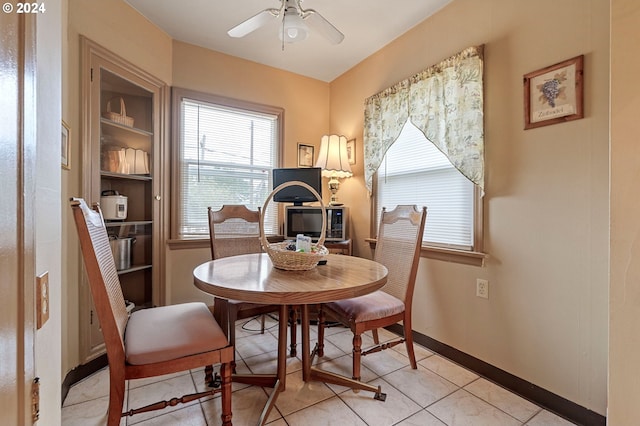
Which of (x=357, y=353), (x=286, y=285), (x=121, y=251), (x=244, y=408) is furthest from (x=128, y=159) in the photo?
(x=357, y=353)

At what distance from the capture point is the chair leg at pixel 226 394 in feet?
4.22

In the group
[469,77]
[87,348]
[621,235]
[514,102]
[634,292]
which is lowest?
[87,348]

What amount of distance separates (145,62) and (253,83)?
1.01 meters

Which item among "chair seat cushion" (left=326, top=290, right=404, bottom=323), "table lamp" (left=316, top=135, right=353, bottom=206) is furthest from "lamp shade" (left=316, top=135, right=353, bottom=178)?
"chair seat cushion" (left=326, top=290, right=404, bottom=323)

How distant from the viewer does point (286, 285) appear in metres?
1.26

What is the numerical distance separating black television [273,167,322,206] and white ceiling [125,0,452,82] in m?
1.16

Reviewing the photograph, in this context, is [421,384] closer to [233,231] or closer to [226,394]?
[226,394]

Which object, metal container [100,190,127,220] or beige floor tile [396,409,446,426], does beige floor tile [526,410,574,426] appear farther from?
metal container [100,190,127,220]

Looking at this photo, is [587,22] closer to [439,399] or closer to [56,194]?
[439,399]

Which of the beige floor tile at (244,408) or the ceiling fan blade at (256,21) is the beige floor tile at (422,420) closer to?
the beige floor tile at (244,408)

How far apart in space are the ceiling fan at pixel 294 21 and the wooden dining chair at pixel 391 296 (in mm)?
1320

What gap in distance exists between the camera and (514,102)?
70.0 inches

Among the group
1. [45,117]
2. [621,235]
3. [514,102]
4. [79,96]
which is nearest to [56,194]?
[45,117]

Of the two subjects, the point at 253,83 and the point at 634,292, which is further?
the point at 253,83
